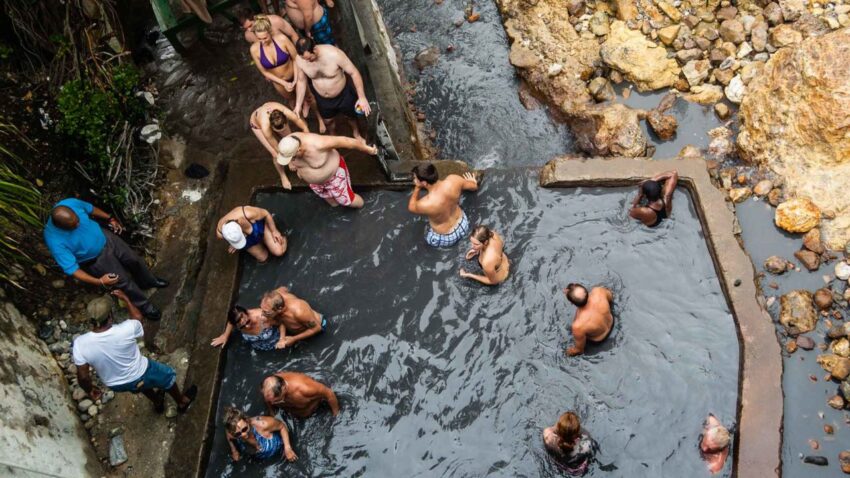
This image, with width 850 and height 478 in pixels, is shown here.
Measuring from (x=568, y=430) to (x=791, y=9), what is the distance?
6.57 m

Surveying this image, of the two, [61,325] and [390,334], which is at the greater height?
[61,325]

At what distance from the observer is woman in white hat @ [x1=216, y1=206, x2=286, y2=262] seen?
6.90 meters

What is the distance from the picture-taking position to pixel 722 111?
8.07 metres

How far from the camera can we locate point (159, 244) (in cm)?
809

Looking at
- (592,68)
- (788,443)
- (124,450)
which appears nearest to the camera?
(788,443)

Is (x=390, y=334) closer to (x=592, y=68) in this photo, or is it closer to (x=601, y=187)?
(x=601, y=187)

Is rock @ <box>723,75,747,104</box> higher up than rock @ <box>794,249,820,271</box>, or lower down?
higher up

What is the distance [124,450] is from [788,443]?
6903mm

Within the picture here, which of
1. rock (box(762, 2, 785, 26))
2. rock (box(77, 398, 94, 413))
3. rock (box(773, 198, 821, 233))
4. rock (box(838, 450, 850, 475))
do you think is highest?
rock (box(762, 2, 785, 26))

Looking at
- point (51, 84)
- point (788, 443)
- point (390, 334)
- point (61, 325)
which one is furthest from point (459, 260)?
point (51, 84)

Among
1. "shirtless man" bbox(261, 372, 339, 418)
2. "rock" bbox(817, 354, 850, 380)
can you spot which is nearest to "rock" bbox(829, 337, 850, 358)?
"rock" bbox(817, 354, 850, 380)

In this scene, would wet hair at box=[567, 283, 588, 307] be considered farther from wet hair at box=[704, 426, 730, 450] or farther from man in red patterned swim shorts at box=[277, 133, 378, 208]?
man in red patterned swim shorts at box=[277, 133, 378, 208]

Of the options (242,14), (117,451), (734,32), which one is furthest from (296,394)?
(734,32)

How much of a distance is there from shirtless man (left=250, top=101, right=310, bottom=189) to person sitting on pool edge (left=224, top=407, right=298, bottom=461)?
2.65 m
